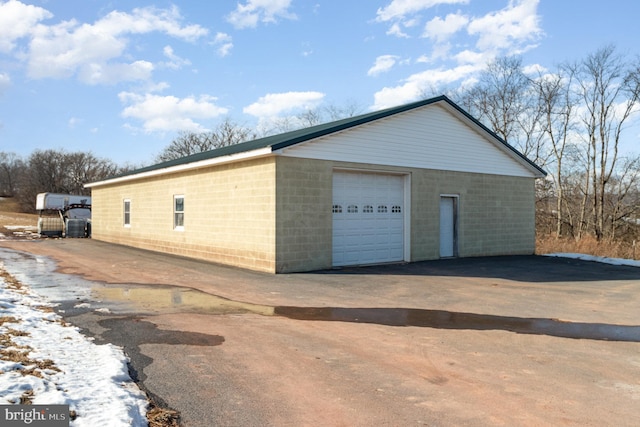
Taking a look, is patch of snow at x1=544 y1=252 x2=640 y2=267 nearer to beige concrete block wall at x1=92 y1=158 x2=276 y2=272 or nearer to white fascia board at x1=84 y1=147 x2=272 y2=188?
beige concrete block wall at x1=92 y1=158 x2=276 y2=272

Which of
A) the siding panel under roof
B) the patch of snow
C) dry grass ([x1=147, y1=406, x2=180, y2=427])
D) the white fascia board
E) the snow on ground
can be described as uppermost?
the siding panel under roof

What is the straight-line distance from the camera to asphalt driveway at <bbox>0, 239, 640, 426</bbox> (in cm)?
399

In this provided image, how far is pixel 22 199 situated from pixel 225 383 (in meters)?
59.0

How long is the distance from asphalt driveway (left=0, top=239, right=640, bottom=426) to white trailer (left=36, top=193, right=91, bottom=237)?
17.9 metres

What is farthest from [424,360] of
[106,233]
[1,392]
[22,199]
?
[22,199]

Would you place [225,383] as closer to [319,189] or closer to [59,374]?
[59,374]

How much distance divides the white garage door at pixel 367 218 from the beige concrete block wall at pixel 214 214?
2141 mm

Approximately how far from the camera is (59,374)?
4270 millimetres

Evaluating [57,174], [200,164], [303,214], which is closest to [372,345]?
[303,214]

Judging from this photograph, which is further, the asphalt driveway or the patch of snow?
the patch of snow

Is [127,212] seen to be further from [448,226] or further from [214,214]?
[448,226]

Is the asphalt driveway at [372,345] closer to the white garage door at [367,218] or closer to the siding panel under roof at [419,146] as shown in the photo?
the white garage door at [367,218]

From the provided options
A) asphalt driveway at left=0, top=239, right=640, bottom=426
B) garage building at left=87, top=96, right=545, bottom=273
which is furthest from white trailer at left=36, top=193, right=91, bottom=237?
asphalt driveway at left=0, top=239, right=640, bottom=426

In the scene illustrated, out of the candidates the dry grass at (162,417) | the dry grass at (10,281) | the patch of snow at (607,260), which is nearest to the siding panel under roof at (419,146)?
the patch of snow at (607,260)
